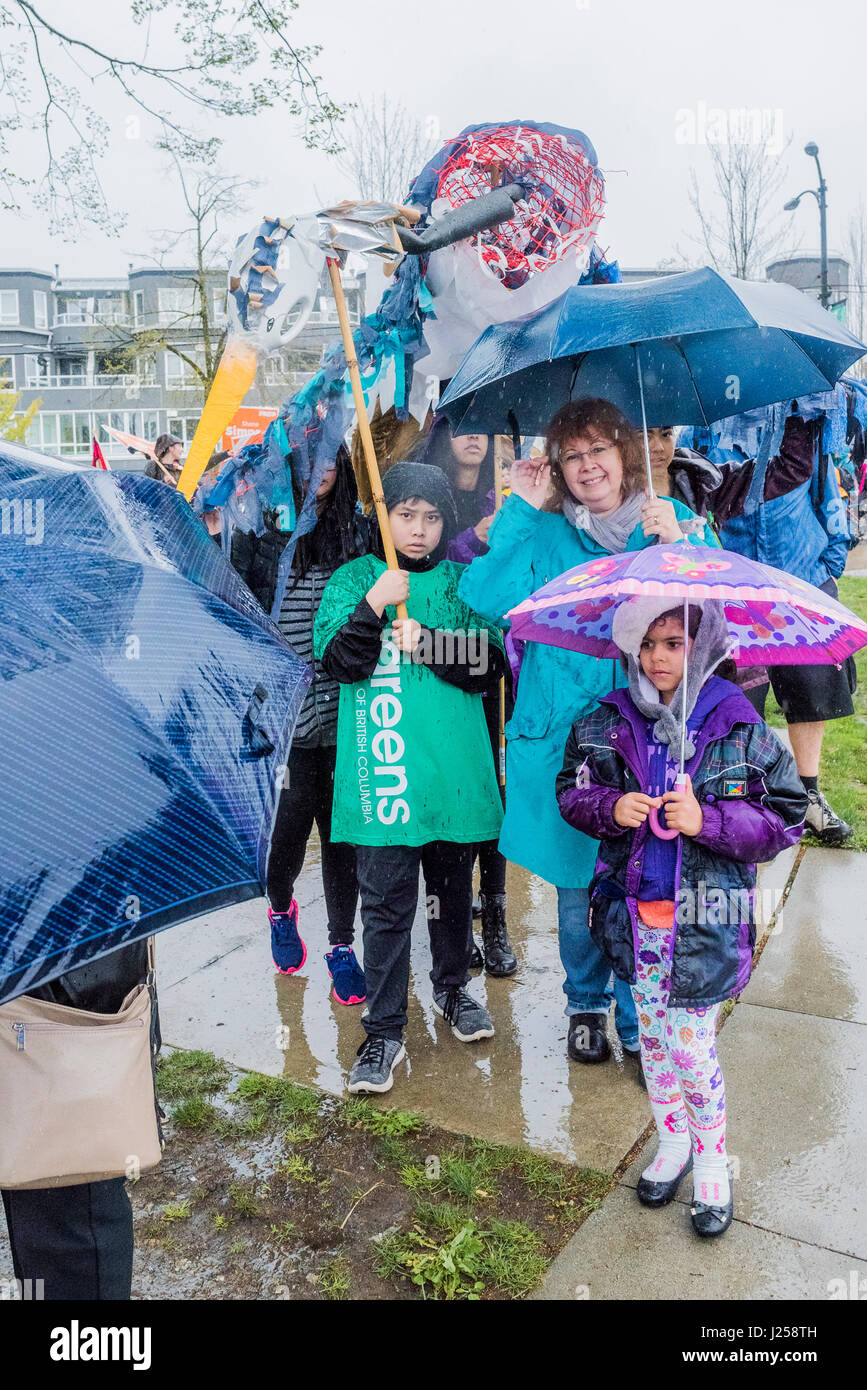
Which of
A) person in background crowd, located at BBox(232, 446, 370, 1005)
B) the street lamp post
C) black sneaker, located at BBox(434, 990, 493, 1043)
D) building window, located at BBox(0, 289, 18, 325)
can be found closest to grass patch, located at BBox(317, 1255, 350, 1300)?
black sneaker, located at BBox(434, 990, 493, 1043)

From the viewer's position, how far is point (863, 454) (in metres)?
6.22

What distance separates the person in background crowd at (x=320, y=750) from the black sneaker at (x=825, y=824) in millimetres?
2468

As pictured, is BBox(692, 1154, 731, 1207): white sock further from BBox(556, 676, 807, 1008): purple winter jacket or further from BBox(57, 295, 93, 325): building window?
BBox(57, 295, 93, 325): building window

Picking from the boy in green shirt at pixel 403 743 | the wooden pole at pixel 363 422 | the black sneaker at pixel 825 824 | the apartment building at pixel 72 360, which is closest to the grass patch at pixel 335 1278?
the boy in green shirt at pixel 403 743

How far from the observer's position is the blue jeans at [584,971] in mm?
3211

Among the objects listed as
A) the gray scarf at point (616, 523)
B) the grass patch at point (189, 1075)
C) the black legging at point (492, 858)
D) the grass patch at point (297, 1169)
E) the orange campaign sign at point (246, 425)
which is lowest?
the grass patch at point (297, 1169)

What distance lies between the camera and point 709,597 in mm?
2168

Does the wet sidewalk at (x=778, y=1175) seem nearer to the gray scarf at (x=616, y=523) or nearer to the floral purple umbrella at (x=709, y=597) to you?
the floral purple umbrella at (x=709, y=597)

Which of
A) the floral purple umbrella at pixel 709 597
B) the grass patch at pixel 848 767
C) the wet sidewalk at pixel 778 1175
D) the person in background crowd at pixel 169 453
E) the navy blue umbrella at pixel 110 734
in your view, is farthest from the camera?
the person in background crowd at pixel 169 453

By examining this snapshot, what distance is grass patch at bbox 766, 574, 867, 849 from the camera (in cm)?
548

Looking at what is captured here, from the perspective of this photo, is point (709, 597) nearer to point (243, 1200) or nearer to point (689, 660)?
point (689, 660)

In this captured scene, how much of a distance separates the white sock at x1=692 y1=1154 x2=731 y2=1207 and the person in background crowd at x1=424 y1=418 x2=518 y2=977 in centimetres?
149

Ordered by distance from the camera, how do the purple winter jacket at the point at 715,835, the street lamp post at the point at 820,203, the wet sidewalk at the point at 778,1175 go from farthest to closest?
the street lamp post at the point at 820,203, the purple winter jacket at the point at 715,835, the wet sidewalk at the point at 778,1175

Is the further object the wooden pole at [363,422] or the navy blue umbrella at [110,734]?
the wooden pole at [363,422]
